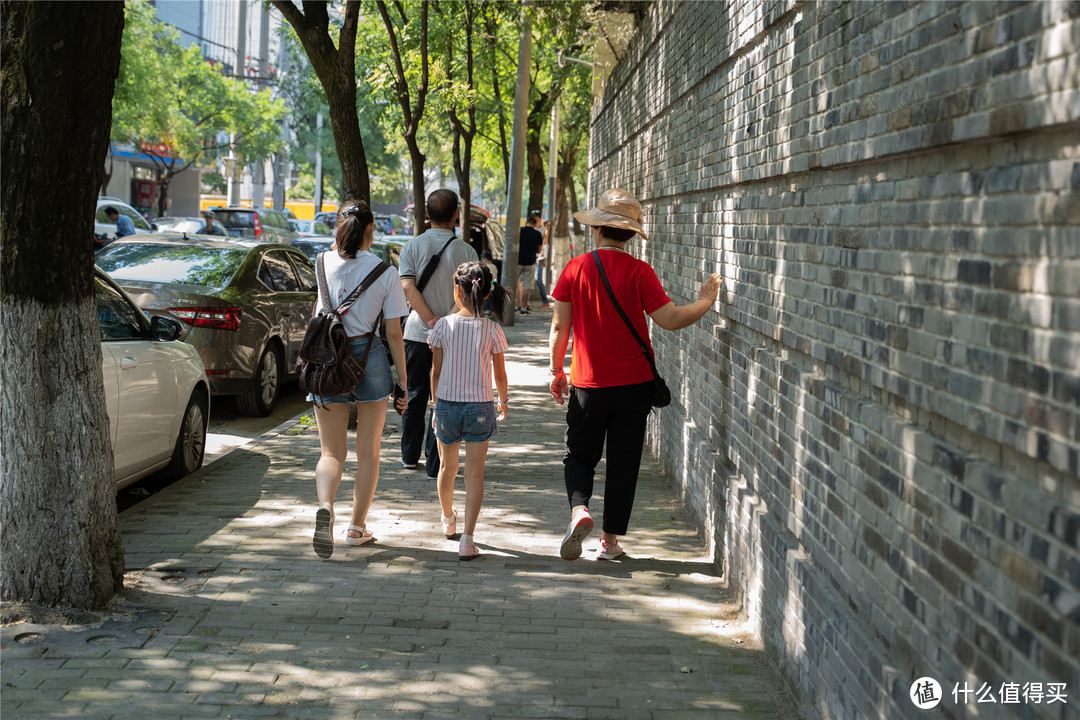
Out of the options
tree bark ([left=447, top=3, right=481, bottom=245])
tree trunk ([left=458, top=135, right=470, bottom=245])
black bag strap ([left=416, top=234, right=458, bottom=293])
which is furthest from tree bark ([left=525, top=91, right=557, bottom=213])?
black bag strap ([left=416, top=234, right=458, bottom=293])

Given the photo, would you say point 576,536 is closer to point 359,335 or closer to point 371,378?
point 371,378

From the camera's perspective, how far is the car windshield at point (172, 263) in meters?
10.3

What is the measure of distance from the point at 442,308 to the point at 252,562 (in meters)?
2.29

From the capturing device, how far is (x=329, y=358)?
570cm

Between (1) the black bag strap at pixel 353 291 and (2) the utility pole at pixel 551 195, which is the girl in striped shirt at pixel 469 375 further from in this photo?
(2) the utility pole at pixel 551 195

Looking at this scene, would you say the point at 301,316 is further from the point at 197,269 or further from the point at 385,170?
the point at 385,170

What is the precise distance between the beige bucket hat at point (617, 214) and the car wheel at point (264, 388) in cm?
546

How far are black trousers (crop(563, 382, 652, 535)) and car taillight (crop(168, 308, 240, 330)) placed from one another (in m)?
5.04

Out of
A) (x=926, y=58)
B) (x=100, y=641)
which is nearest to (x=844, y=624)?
(x=926, y=58)

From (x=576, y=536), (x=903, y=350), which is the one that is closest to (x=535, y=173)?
(x=576, y=536)

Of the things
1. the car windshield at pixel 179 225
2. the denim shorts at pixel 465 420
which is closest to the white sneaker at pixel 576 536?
the denim shorts at pixel 465 420

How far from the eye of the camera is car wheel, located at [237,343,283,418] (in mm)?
10516

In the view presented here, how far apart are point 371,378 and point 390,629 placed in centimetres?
158

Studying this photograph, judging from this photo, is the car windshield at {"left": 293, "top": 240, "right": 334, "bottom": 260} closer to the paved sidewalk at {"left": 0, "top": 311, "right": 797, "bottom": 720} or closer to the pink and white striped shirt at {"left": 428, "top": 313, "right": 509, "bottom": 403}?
the paved sidewalk at {"left": 0, "top": 311, "right": 797, "bottom": 720}
